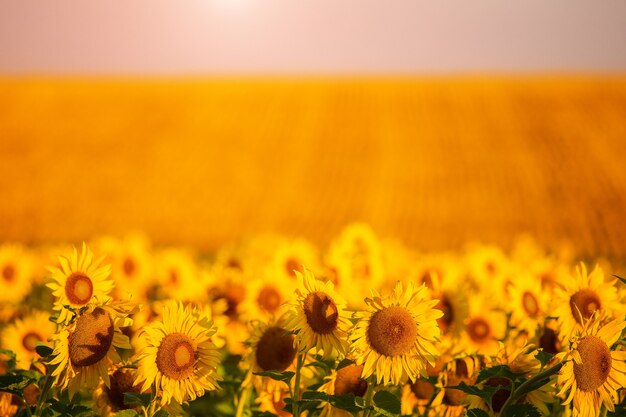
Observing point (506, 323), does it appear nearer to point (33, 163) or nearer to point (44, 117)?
point (33, 163)

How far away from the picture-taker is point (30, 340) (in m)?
3.91

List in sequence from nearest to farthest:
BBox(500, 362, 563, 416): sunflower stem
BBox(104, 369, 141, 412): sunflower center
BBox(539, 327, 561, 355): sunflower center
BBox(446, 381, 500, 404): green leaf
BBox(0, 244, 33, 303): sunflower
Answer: BBox(500, 362, 563, 416): sunflower stem → BBox(446, 381, 500, 404): green leaf → BBox(104, 369, 141, 412): sunflower center → BBox(539, 327, 561, 355): sunflower center → BBox(0, 244, 33, 303): sunflower

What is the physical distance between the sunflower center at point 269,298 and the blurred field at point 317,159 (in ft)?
58.5

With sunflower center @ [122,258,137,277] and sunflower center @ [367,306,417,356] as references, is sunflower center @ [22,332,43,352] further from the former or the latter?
sunflower center @ [367,306,417,356]

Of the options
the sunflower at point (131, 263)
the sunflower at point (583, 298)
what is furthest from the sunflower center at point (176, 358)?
the sunflower at point (131, 263)

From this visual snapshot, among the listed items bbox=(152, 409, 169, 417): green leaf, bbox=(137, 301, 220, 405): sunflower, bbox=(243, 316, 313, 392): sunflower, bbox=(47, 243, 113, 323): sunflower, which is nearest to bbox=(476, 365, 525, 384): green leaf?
bbox=(243, 316, 313, 392): sunflower

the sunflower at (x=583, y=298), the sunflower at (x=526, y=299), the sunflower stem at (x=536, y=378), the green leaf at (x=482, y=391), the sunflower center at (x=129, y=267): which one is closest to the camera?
the sunflower stem at (x=536, y=378)

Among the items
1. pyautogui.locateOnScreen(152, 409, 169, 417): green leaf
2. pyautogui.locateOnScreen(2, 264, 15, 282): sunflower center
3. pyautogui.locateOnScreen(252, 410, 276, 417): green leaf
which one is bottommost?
pyautogui.locateOnScreen(152, 409, 169, 417): green leaf

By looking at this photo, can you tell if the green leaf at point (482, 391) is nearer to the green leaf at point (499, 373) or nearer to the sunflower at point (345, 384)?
the green leaf at point (499, 373)

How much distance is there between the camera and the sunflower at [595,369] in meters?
2.39

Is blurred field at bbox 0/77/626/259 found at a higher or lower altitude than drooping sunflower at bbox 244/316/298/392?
higher

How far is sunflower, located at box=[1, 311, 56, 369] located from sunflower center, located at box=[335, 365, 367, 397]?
1.77m

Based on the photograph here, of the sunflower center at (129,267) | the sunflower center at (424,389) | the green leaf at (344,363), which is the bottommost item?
the green leaf at (344,363)

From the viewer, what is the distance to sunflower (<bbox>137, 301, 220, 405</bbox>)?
2.51 metres
